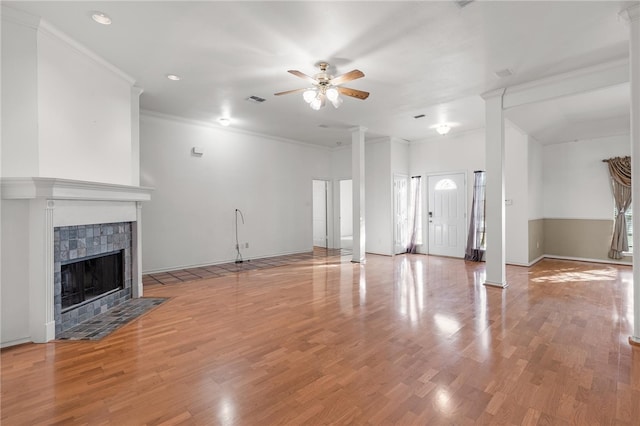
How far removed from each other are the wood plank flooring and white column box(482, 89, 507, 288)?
1.74 ft

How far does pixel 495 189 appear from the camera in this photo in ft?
15.8

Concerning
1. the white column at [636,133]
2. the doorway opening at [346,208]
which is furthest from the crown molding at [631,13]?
the doorway opening at [346,208]

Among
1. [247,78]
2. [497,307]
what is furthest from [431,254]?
[247,78]

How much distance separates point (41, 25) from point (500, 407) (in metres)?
5.15

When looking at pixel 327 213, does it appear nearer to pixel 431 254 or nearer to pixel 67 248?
pixel 431 254

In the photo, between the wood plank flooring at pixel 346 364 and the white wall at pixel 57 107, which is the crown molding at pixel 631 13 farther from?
the white wall at pixel 57 107

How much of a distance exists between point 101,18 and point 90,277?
2.91 m

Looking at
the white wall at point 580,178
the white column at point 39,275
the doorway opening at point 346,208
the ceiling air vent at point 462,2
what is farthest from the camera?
the doorway opening at point 346,208

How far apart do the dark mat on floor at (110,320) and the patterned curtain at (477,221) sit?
21.8 ft

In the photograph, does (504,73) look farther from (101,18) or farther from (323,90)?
(101,18)

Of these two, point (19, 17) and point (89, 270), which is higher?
point (19, 17)

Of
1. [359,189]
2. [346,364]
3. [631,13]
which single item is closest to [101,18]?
[346,364]

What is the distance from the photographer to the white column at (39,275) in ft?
9.77

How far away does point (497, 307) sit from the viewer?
390 centimetres
